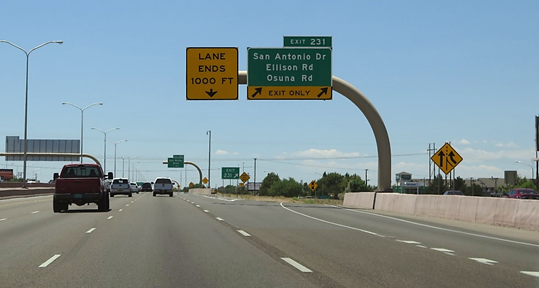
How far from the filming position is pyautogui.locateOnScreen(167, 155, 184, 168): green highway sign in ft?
388

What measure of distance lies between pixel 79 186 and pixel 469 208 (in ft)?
53.2

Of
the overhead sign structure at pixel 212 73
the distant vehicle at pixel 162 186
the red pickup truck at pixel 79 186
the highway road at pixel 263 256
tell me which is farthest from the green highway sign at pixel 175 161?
the highway road at pixel 263 256

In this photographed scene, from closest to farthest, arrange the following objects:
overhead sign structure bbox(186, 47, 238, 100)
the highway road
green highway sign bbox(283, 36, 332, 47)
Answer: the highway road
overhead sign structure bbox(186, 47, 238, 100)
green highway sign bbox(283, 36, 332, 47)

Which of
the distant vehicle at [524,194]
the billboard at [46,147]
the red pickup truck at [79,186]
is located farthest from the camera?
the billboard at [46,147]

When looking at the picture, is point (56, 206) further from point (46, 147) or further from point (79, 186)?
point (46, 147)

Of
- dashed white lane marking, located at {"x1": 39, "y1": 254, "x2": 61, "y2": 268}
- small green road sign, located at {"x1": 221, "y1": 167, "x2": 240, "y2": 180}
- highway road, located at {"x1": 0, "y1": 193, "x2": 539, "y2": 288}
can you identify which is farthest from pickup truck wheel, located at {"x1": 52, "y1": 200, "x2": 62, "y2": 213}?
small green road sign, located at {"x1": 221, "y1": 167, "x2": 240, "y2": 180}

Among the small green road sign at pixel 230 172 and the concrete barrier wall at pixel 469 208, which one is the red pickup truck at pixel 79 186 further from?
the small green road sign at pixel 230 172

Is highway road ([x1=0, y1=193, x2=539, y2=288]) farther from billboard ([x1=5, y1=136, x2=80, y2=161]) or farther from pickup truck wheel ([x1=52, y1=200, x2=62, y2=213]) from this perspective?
billboard ([x1=5, y1=136, x2=80, y2=161])

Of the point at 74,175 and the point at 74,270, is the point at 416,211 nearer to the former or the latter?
the point at 74,175

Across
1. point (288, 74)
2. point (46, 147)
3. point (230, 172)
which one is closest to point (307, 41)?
point (288, 74)

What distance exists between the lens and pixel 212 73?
36.8m

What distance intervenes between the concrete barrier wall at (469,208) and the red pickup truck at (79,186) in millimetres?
13821

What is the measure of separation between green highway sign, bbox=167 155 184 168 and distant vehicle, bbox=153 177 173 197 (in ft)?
149

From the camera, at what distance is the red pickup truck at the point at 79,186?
3081 cm
